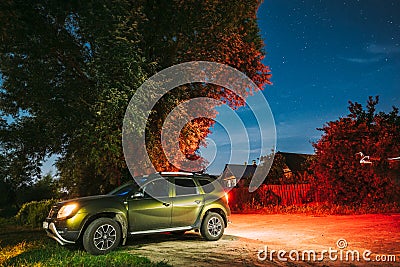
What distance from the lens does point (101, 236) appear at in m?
8.70

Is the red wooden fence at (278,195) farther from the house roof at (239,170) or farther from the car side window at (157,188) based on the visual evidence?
the house roof at (239,170)

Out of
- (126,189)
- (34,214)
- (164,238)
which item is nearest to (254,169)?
(34,214)

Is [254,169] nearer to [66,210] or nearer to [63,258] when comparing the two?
[66,210]

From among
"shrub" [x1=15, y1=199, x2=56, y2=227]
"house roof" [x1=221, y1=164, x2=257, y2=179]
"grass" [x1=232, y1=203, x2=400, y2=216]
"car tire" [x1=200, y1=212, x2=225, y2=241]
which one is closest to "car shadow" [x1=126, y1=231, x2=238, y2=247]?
"car tire" [x1=200, y1=212, x2=225, y2=241]

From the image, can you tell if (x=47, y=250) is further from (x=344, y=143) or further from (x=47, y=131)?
(x=344, y=143)

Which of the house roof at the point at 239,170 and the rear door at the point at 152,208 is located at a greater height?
the house roof at the point at 239,170

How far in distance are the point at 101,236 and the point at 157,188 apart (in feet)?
6.60

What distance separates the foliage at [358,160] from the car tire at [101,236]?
12.9m

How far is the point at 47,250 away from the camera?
28.9 feet

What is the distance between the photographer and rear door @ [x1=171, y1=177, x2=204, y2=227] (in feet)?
33.0

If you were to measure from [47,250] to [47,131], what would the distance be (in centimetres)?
741

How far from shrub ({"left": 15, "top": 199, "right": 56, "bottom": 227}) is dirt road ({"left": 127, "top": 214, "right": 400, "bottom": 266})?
7.88 meters

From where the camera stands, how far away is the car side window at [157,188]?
988 cm

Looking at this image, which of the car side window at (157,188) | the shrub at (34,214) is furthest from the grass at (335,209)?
the shrub at (34,214)
